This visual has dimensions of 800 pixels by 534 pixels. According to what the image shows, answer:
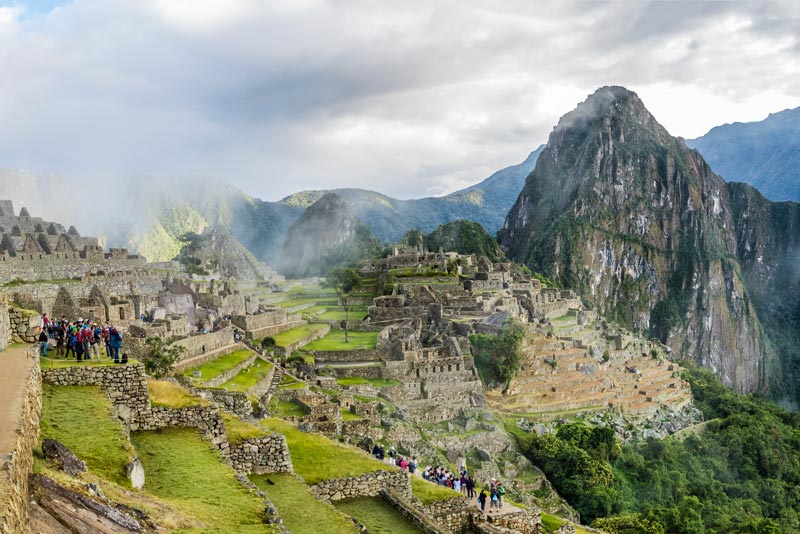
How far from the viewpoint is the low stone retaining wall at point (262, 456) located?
41.1ft

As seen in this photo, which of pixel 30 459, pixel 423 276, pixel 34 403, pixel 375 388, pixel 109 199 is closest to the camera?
pixel 30 459

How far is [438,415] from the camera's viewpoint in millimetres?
35312

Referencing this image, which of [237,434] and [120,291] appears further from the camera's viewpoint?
[120,291]

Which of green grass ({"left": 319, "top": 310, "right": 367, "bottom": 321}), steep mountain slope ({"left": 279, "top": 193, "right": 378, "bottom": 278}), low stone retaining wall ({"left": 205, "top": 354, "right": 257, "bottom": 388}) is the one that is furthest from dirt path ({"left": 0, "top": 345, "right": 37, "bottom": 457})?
steep mountain slope ({"left": 279, "top": 193, "right": 378, "bottom": 278})

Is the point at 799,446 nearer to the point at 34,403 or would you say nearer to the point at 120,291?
the point at 120,291

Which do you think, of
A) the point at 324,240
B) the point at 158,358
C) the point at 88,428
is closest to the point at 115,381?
the point at 88,428

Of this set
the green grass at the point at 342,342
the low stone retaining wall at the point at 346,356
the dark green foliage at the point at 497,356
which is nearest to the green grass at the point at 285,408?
the low stone retaining wall at the point at 346,356

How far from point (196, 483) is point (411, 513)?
15.8 feet

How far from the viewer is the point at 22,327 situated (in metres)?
13.8

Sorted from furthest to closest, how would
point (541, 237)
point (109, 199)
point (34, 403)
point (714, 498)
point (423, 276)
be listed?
point (541, 237) < point (109, 199) < point (423, 276) < point (714, 498) < point (34, 403)

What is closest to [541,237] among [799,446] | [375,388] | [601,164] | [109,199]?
[601,164]

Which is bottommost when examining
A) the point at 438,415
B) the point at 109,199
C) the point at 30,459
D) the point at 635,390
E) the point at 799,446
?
the point at 799,446

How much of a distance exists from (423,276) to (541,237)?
411ft

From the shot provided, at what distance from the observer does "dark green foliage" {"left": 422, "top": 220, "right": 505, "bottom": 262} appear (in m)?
116
